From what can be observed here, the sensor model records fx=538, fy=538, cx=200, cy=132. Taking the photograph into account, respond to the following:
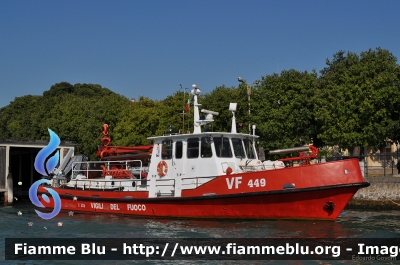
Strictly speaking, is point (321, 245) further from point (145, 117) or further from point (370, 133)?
point (145, 117)

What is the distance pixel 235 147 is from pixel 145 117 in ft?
76.8

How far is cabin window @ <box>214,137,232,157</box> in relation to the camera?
19.0 meters

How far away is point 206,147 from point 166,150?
1781 millimetres

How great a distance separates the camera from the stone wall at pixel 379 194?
1002 inches

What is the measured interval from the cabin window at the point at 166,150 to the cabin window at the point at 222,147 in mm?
1920

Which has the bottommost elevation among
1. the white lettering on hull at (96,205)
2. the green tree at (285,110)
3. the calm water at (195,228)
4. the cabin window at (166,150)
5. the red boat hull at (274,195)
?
the calm water at (195,228)

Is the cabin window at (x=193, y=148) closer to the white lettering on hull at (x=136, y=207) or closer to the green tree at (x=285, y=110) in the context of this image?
the white lettering on hull at (x=136, y=207)

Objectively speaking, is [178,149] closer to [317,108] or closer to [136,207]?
[136,207]

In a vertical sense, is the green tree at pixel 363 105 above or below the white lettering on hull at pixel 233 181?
above

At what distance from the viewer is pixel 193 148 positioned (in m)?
19.3

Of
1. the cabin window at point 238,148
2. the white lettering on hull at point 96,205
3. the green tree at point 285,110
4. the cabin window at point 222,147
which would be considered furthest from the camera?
the green tree at point 285,110

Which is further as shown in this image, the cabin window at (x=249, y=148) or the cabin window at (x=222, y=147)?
the cabin window at (x=249, y=148)

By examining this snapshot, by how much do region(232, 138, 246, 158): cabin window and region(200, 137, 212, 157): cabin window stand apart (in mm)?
949

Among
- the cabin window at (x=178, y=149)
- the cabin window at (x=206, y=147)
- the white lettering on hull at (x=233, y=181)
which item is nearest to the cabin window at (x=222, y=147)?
the cabin window at (x=206, y=147)
